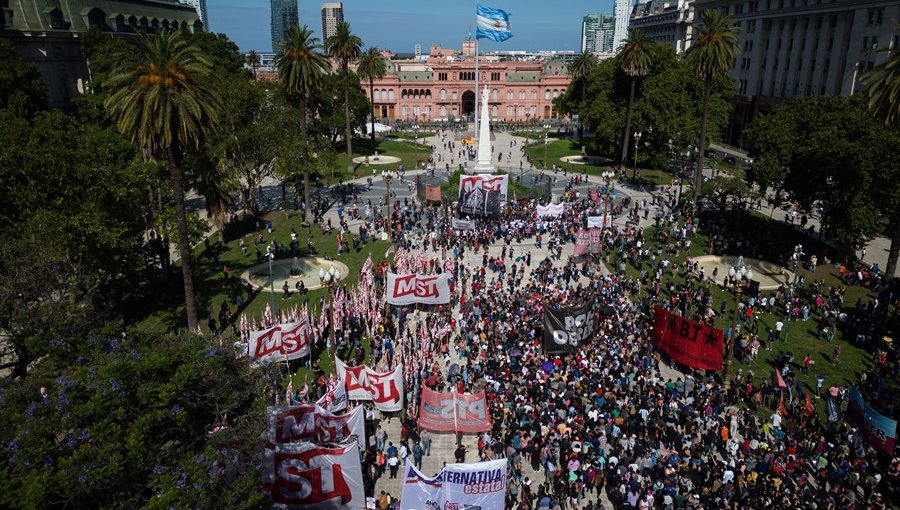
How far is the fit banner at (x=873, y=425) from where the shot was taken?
19047 mm

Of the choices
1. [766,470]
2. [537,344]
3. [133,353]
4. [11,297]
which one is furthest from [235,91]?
[766,470]

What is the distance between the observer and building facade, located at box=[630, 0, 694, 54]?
123875 mm

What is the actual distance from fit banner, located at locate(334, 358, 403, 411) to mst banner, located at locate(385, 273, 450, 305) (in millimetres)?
8637

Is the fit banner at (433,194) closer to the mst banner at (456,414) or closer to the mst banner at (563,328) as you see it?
the mst banner at (563,328)

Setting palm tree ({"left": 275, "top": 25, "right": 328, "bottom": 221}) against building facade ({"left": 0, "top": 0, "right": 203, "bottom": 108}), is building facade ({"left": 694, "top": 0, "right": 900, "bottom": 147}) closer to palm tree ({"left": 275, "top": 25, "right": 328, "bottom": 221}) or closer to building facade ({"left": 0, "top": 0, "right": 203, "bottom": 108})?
palm tree ({"left": 275, "top": 25, "right": 328, "bottom": 221})

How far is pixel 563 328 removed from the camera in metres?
26.1

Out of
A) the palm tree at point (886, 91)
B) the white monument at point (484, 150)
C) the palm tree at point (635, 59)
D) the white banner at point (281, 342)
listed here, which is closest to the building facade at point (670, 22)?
the palm tree at point (635, 59)

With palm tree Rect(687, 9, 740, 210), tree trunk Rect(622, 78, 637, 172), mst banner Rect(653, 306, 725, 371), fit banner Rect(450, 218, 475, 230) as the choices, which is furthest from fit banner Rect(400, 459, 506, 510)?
tree trunk Rect(622, 78, 637, 172)

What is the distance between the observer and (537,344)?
89.7 feet

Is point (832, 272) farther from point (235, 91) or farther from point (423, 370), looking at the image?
point (235, 91)

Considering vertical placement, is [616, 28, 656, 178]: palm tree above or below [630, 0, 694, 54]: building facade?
below

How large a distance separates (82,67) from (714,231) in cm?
6771

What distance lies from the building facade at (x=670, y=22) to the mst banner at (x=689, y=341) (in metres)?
95.9

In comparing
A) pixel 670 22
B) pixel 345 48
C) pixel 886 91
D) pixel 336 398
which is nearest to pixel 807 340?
pixel 886 91
